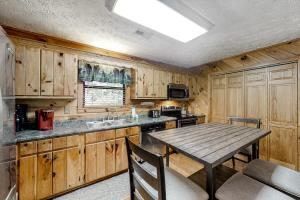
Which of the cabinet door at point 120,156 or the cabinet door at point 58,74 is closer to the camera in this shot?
the cabinet door at point 58,74

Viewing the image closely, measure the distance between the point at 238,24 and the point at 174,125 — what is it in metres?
2.24

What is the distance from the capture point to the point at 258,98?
3105 mm

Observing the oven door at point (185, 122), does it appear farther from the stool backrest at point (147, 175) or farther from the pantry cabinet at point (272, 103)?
the stool backrest at point (147, 175)

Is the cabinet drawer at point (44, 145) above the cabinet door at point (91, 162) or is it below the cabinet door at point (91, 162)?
above

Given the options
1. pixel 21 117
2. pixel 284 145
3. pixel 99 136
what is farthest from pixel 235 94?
pixel 21 117

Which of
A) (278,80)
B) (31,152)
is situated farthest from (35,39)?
(278,80)

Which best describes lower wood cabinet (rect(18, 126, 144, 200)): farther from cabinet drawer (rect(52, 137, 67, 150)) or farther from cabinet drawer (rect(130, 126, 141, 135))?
cabinet drawer (rect(130, 126, 141, 135))

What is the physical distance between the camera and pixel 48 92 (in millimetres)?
2076

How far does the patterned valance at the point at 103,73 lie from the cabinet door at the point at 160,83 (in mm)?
681

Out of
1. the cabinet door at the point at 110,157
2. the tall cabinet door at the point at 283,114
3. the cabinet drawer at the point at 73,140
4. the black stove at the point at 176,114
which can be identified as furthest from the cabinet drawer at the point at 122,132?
the tall cabinet door at the point at 283,114

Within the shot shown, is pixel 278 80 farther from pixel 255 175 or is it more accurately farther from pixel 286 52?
pixel 255 175

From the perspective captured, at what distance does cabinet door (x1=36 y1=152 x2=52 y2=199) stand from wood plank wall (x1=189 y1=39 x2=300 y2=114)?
391cm

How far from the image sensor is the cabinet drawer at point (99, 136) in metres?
2.09

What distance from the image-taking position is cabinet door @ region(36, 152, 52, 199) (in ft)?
5.70
